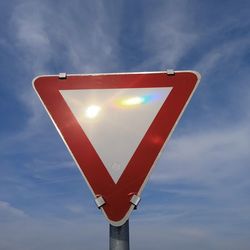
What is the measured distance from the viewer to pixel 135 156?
7.43 ft

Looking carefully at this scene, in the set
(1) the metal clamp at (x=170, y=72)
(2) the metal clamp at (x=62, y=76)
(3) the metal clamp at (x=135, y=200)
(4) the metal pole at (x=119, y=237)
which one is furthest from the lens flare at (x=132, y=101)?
(4) the metal pole at (x=119, y=237)

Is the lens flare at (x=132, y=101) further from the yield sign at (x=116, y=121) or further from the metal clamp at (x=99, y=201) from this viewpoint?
the metal clamp at (x=99, y=201)

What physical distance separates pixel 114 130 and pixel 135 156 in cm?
23

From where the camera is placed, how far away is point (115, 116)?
2.41 metres

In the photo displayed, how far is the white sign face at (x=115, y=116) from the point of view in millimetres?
2293

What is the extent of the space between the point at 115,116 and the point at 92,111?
17cm

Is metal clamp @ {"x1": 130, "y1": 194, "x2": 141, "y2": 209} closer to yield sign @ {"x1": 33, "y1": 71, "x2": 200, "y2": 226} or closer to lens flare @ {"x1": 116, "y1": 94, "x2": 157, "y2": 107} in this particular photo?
yield sign @ {"x1": 33, "y1": 71, "x2": 200, "y2": 226}

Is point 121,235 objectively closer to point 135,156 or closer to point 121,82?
point 135,156

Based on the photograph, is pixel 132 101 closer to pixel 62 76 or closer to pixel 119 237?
pixel 62 76

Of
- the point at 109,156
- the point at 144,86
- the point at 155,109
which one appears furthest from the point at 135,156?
the point at 144,86

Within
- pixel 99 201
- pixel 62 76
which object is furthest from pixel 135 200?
pixel 62 76

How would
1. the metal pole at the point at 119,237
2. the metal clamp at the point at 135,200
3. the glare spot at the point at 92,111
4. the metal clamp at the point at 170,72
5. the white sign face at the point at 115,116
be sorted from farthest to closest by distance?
1. the metal clamp at the point at 170,72
2. the glare spot at the point at 92,111
3. the white sign face at the point at 115,116
4. the metal clamp at the point at 135,200
5. the metal pole at the point at 119,237

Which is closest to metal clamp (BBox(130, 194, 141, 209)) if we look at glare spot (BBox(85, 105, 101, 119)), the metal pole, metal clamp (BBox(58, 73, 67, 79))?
the metal pole

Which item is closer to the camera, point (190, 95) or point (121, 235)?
point (121, 235)
